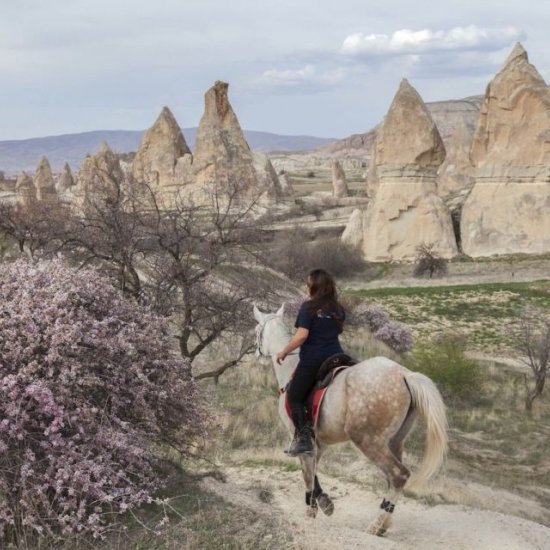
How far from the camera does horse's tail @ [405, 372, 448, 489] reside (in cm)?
499

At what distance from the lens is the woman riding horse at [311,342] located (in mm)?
5281

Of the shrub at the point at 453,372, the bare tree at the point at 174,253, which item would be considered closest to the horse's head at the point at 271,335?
the bare tree at the point at 174,253

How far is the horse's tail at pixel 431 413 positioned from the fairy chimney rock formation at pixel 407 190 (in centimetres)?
2470

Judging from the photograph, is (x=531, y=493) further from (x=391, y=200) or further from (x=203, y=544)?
(x=391, y=200)

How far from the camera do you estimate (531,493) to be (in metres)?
9.55

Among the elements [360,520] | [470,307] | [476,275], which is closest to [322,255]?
[476,275]

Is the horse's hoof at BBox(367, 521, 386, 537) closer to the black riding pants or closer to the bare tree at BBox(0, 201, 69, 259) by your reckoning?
the black riding pants

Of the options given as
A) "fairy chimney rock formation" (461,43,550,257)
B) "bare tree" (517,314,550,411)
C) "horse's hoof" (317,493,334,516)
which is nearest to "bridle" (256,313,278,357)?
"horse's hoof" (317,493,334,516)

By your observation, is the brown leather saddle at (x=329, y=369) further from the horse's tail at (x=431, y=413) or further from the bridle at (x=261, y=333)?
the bridle at (x=261, y=333)

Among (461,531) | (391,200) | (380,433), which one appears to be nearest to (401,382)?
(380,433)

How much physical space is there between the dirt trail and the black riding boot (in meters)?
0.47

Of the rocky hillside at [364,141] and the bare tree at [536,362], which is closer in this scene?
the bare tree at [536,362]

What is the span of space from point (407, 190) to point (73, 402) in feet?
88.1

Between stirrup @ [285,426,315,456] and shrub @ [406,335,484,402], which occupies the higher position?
stirrup @ [285,426,315,456]
